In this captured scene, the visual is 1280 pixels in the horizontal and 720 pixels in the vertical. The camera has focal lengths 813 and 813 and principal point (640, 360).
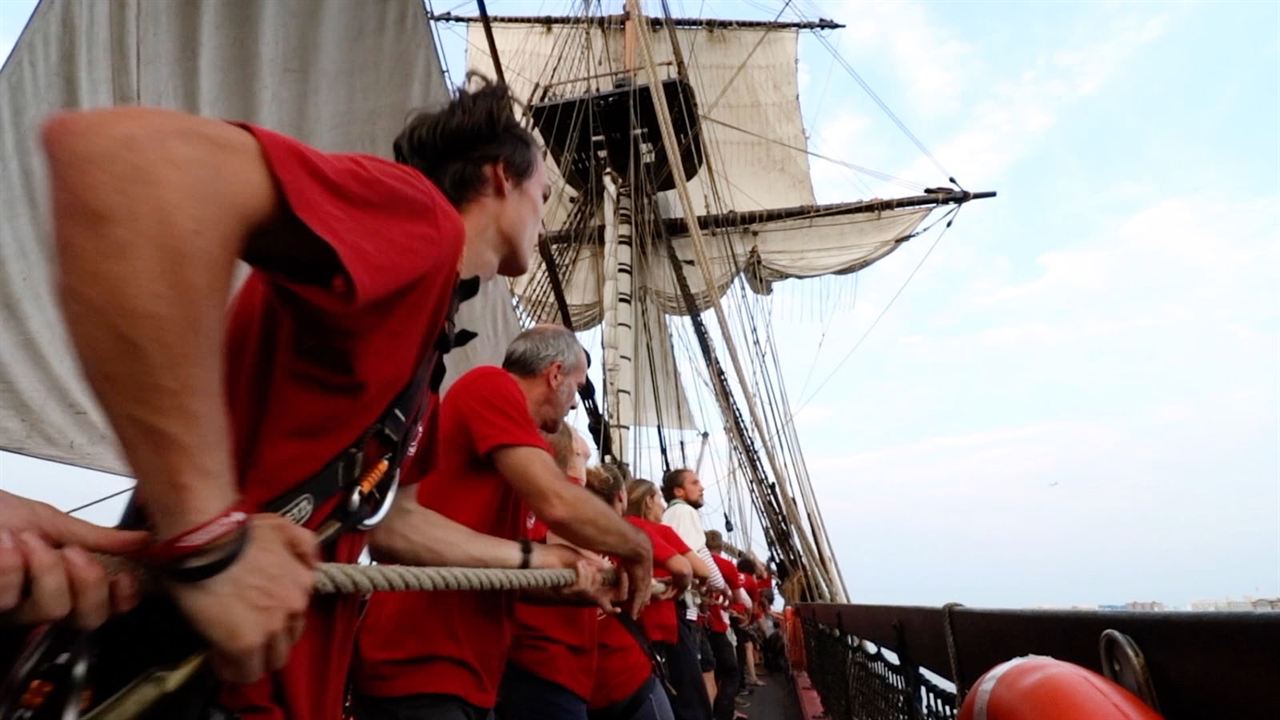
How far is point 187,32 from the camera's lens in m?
3.16

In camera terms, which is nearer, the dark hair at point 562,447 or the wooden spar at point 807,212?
the dark hair at point 562,447

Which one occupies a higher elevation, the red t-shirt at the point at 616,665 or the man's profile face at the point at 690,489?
the man's profile face at the point at 690,489

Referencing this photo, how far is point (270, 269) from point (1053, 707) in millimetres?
747

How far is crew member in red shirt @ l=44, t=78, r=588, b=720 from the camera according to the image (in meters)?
0.51

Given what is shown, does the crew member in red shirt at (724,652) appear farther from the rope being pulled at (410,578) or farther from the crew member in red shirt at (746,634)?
the rope being pulled at (410,578)

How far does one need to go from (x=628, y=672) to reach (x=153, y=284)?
213 centimetres

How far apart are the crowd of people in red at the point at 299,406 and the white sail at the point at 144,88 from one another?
33.2 inches

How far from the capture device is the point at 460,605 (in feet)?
4.69

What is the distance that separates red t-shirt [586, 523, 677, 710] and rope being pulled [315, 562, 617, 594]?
3.62ft

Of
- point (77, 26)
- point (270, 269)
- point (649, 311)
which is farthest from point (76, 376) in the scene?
point (649, 311)

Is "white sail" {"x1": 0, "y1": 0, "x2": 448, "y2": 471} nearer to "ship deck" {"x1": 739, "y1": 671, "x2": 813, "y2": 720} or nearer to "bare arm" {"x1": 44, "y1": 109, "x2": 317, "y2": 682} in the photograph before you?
"bare arm" {"x1": 44, "y1": 109, "x2": 317, "y2": 682}

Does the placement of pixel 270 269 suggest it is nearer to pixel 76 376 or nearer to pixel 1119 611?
pixel 1119 611

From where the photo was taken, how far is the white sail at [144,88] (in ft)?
8.48

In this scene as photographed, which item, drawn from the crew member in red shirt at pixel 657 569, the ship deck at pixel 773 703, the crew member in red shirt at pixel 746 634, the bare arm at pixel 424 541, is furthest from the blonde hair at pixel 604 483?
the crew member in red shirt at pixel 746 634
